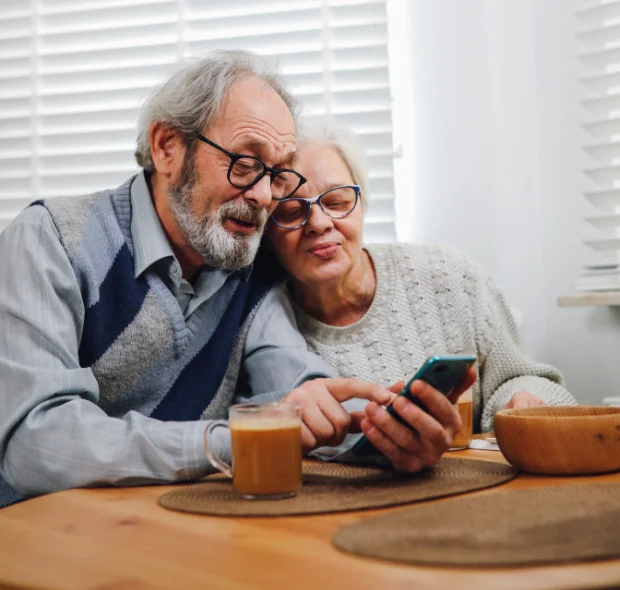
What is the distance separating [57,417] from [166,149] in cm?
67

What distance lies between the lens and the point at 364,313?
1751 mm

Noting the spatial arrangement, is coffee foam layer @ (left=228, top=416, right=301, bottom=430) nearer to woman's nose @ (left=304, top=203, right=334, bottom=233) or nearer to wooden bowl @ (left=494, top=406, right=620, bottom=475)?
wooden bowl @ (left=494, top=406, right=620, bottom=475)

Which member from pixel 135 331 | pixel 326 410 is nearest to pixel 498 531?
pixel 326 410

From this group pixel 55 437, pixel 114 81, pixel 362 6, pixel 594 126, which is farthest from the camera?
pixel 114 81

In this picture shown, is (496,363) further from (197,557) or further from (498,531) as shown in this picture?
(197,557)

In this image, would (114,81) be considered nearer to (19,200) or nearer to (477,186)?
(19,200)

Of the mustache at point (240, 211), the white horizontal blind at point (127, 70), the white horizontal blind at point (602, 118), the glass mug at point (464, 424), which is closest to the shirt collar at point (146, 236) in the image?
the mustache at point (240, 211)

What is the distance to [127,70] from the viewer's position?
8.30ft

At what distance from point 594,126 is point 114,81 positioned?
1486 millimetres

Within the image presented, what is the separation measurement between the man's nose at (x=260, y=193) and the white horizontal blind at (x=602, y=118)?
105 centimetres

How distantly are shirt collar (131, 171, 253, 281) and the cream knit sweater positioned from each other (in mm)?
387

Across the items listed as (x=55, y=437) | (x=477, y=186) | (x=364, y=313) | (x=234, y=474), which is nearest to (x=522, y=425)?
(x=234, y=474)

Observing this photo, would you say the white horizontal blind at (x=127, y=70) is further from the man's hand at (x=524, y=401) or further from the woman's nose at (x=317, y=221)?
the man's hand at (x=524, y=401)

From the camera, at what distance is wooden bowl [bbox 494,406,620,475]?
984mm
